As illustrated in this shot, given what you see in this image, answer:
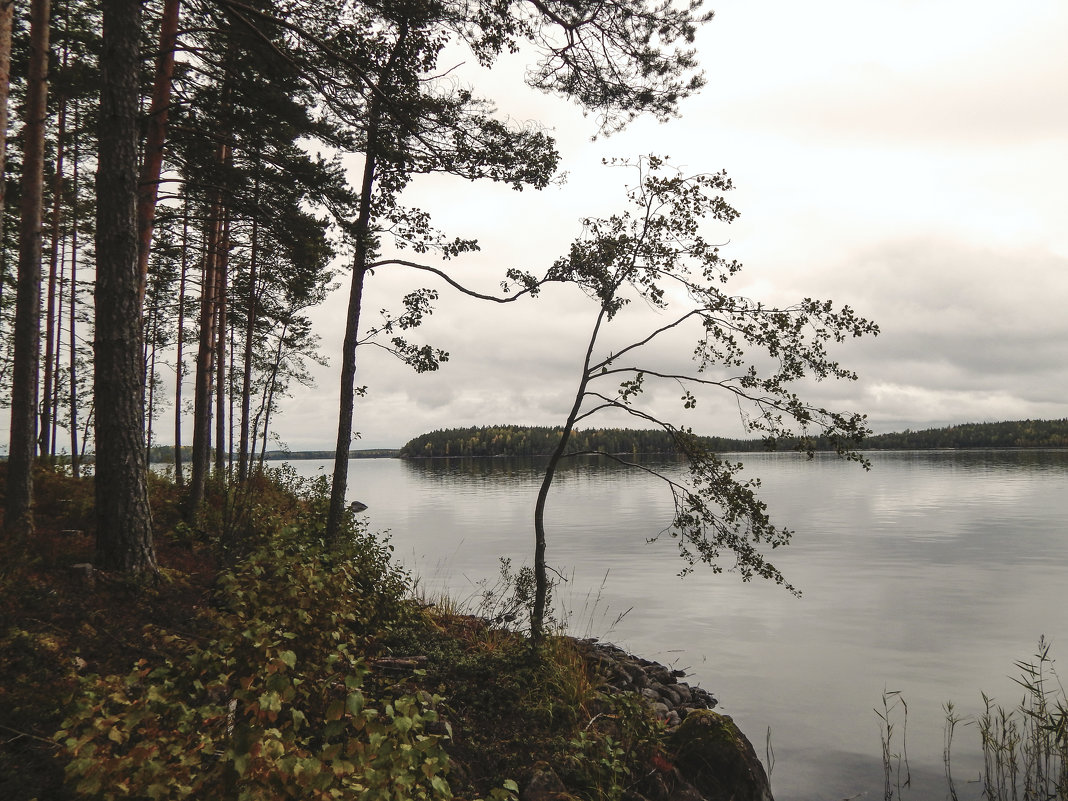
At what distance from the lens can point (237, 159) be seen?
13.7 m

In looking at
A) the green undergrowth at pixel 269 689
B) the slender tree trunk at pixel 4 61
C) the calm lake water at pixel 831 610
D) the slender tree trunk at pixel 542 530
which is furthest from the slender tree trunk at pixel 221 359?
the slender tree trunk at pixel 542 530

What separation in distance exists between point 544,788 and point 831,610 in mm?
16742

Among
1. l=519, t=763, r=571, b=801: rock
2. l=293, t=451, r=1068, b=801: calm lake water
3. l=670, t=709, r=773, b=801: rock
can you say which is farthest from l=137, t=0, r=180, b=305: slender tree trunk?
l=293, t=451, r=1068, b=801: calm lake water

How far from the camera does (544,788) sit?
21.6 ft

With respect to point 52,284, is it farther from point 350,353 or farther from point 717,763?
point 717,763

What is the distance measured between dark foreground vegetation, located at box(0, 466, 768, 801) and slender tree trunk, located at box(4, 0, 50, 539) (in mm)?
1255

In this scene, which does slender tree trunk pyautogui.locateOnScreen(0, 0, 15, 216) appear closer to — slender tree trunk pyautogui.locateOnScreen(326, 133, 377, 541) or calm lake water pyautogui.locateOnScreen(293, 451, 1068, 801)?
slender tree trunk pyautogui.locateOnScreen(326, 133, 377, 541)

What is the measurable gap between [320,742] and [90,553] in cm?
561

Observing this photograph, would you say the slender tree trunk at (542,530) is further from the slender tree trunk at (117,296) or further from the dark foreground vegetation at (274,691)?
the slender tree trunk at (117,296)

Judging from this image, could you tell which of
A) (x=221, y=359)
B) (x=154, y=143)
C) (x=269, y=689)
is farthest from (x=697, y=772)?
(x=221, y=359)

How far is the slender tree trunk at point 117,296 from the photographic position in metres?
8.09

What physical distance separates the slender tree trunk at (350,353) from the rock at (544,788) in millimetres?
7205

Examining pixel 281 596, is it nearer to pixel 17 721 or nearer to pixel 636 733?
pixel 17 721

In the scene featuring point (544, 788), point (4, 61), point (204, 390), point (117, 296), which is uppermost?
point (4, 61)
